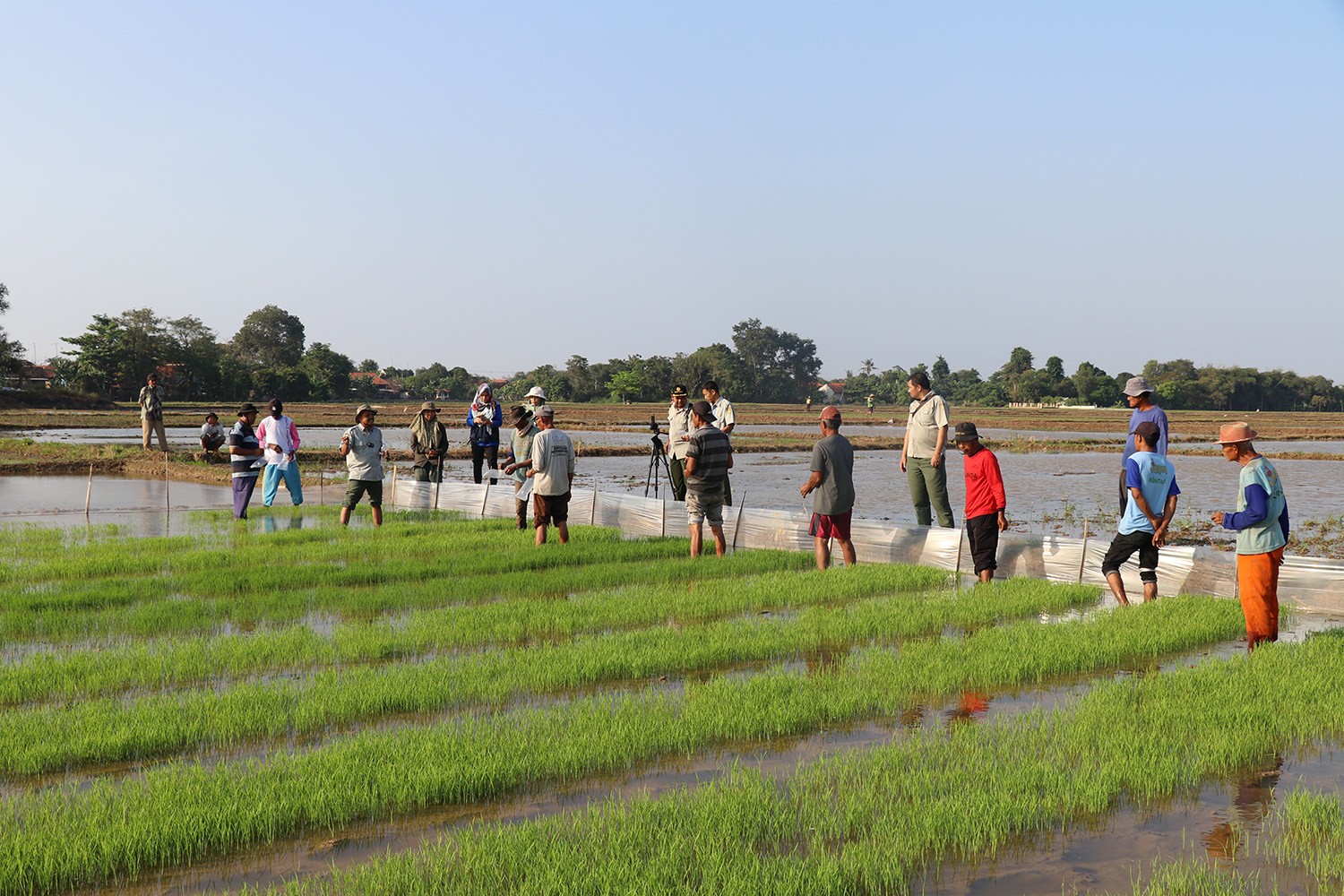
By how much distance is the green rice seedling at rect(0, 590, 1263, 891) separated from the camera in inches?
151

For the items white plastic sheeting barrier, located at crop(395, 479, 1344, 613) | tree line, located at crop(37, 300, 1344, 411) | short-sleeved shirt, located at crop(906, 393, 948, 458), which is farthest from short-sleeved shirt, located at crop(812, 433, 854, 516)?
tree line, located at crop(37, 300, 1344, 411)

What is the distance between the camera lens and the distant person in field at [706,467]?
10.2 m

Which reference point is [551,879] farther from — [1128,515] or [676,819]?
[1128,515]

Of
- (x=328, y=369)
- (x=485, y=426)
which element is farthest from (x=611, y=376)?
(x=485, y=426)

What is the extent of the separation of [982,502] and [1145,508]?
1.39 m

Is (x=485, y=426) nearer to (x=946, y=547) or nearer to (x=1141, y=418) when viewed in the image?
(x=946, y=547)

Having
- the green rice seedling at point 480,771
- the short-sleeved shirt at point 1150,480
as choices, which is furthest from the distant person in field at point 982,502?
the green rice seedling at point 480,771

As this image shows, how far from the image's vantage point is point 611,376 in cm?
9600

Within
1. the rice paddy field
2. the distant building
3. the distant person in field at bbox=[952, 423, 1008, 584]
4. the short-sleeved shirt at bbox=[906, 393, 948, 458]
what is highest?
the distant building

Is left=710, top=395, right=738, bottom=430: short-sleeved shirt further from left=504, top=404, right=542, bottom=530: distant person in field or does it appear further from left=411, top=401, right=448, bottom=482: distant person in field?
left=411, top=401, right=448, bottom=482: distant person in field

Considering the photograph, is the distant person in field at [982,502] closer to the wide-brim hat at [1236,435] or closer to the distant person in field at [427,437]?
the wide-brim hat at [1236,435]

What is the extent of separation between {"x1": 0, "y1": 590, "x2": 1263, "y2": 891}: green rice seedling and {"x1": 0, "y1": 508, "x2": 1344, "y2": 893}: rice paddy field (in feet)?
0.05

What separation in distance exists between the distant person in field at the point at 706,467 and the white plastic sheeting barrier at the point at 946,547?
47.8 inches

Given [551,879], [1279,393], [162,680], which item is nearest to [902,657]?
[551,879]
